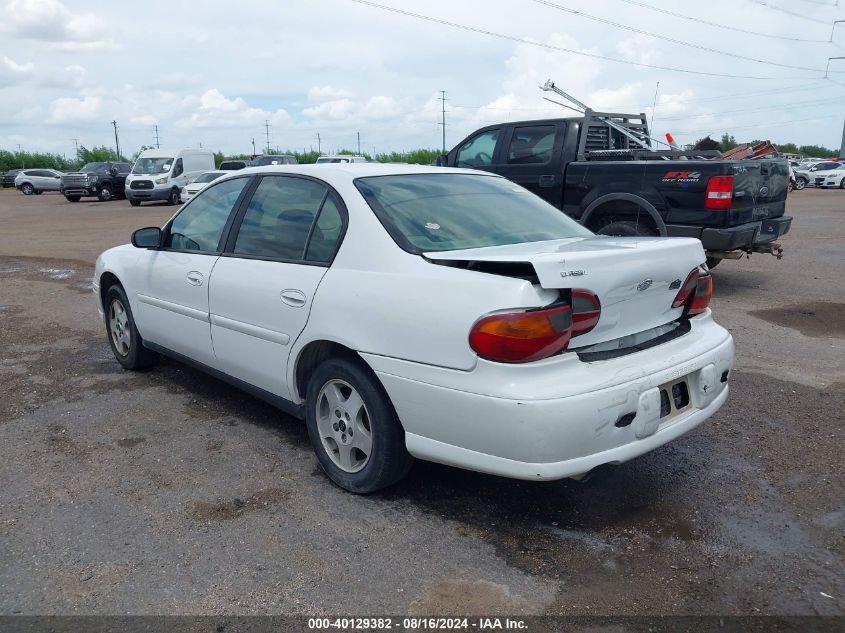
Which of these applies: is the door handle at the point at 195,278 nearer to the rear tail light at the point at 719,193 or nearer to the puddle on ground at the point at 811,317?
the puddle on ground at the point at 811,317

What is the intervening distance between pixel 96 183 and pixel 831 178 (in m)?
35.2

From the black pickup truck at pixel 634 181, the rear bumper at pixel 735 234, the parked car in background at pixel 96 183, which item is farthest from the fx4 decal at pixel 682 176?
the parked car in background at pixel 96 183

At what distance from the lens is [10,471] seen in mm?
3938

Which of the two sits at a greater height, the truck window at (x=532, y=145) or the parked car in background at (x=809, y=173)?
the truck window at (x=532, y=145)

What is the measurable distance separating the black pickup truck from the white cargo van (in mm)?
20358

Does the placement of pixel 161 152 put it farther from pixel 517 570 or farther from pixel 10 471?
pixel 517 570

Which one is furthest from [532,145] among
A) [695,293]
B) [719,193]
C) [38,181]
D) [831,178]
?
[38,181]

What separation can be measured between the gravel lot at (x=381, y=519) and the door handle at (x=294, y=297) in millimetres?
920

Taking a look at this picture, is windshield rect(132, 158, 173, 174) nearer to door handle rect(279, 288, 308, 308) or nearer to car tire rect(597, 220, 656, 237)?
car tire rect(597, 220, 656, 237)

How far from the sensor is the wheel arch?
7.87 m

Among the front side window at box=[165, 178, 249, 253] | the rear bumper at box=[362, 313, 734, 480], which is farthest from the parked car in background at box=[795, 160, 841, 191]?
the rear bumper at box=[362, 313, 734, 480]

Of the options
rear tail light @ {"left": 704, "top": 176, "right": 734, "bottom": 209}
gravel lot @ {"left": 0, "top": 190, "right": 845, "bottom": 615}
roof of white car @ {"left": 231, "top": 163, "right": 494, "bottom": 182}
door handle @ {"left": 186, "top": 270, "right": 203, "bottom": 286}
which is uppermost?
roof of white car @ {"left": 231, "top": 163, "right": 494, "bottom": 182}

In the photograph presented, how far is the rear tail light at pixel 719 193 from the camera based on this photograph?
24.8 ft

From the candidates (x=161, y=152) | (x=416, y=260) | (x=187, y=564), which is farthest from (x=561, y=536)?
(x=161, y=152)
